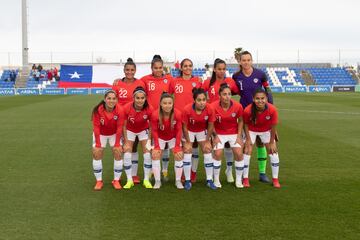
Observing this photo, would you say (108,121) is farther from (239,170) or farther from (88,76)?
(88,76)

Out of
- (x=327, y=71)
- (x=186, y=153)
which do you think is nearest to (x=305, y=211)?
(x=186, y=153)

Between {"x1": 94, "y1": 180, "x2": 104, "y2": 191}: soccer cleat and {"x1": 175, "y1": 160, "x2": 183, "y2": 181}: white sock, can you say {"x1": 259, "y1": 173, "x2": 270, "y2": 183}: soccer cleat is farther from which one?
{"x1": 94, "y1": 180, "x2": 104, "y2": 191}: soccer cleat

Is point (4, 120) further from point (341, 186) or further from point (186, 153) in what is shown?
point (341, 186)

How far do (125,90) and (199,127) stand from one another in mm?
1411

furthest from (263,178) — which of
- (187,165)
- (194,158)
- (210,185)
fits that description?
(187,165)

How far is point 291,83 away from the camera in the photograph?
51.2 meters

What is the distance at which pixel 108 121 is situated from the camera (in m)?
6.61

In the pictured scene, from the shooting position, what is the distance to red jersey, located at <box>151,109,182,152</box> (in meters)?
6.60

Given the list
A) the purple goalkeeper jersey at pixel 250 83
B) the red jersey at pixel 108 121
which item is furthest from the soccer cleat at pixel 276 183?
the red jersey at pixel 108 121

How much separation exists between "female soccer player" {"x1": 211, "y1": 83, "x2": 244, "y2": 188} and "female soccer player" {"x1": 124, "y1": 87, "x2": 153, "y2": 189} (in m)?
1.01

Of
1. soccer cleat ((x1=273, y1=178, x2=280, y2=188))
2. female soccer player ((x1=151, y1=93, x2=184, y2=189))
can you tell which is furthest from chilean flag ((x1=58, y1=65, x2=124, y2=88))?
soccer cleat ((x1=273, y1=178, x2=280, y2=188))

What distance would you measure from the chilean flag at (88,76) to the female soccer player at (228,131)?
3934 centimetres

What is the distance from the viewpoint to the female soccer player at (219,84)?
22.9 ft

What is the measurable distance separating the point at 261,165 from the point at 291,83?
4584 centimetres
